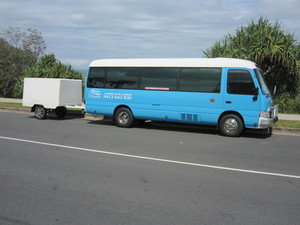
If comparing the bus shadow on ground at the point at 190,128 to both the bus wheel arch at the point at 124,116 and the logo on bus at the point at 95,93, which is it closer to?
the bus wheel arch at the point at 124,116

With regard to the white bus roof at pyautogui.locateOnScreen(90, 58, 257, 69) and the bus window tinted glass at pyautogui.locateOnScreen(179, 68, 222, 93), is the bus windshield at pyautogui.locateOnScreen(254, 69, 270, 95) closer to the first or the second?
the white bus roof at pyautogui.locateOnScreen(90, 58, 257, 69)

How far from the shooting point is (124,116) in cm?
1319

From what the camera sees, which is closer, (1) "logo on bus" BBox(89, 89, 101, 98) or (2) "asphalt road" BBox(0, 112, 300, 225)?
(2) "asphalt road" BBox(0, 112, 300, 225)

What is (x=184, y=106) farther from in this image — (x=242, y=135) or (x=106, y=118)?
(x=106, y=118)

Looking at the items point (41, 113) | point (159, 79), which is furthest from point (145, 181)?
point (41, 113)

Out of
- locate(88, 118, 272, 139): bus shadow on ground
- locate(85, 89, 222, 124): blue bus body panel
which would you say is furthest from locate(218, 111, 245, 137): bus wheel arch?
locate(88, 118, 272, 139): bus shadow on ground

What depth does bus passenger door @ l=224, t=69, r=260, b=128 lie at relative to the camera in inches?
428

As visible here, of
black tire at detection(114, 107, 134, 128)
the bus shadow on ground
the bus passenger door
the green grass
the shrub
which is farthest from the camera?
the shrub

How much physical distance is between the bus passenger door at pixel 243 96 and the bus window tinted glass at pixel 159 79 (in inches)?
81.6

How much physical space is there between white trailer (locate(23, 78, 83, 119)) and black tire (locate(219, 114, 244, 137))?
7288mm

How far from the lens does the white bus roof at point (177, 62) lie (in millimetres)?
Result: 11289

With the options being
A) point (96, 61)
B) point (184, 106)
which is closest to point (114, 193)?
point (184, 106)

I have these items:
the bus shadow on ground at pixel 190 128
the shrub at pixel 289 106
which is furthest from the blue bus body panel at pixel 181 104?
the shrub at pixel 289 106

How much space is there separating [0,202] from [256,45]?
17300mm
